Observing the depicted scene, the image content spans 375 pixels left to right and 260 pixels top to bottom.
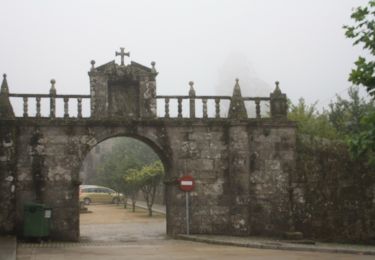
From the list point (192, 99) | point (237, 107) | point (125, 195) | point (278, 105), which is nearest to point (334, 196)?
point (278, 105)

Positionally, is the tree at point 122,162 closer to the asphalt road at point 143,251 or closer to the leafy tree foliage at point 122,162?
the leafy tree foliage at point 122,162

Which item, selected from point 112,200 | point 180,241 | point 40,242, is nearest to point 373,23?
point 180,241

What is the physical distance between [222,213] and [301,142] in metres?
3.70

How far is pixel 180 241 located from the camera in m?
17.5

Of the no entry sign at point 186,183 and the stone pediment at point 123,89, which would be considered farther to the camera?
the stone pediment at point 123,89

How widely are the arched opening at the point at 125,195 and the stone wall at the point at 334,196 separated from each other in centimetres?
474

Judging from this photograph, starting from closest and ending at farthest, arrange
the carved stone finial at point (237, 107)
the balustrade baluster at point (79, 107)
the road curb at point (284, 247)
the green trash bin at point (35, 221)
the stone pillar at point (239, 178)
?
the road curb at point (284, 247) < the green trash bin at point (35, 221) < the balustrade baluster at point (79, 107) < the stone pillar at point (239, 178) < the carved stone finial at point (237, 107)

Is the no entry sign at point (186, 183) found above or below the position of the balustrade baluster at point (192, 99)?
below

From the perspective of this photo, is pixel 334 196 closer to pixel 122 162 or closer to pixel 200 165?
pixel 200 165

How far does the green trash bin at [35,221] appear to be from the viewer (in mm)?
16931

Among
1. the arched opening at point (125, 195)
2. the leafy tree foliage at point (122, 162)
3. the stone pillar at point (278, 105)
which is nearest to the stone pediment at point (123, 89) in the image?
the arched opening at point (125, 195)

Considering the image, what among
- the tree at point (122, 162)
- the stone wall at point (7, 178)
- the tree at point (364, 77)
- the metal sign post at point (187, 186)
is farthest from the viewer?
the tree at point (122, 162)

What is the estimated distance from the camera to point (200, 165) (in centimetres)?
1923

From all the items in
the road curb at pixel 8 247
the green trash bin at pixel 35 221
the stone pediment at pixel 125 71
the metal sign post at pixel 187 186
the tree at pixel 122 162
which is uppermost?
the stone pediment at pixel 125 71
